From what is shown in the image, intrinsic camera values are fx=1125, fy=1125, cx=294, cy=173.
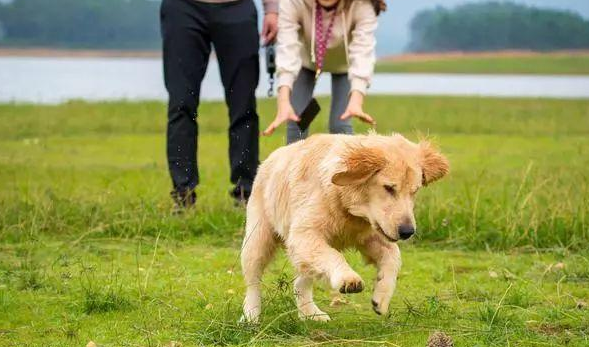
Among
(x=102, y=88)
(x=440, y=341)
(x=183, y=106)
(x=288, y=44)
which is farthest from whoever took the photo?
(x=102, y=88)

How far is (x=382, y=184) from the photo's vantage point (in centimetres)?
541

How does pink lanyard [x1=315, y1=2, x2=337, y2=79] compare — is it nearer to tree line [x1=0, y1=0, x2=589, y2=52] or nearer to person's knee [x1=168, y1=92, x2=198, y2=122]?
person's knee [x1=168, y1=92, x2=198, y2=122]

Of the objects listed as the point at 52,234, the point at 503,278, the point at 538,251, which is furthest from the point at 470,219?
the point at 52,234

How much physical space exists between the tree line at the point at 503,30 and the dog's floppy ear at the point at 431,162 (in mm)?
66528

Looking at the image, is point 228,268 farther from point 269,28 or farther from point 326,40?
point 269,28

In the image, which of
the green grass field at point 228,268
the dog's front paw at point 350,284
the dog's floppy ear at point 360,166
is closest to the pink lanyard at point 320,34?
the green grass field at point 228,268

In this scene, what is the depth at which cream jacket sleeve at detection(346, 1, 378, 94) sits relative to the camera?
8102 mm

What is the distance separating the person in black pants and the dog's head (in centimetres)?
393

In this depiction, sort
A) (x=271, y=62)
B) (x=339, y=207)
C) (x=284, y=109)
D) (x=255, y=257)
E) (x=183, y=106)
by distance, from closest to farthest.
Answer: (x=339, y=207) → (x=255, y=257) → (x=284, y=109) → (x=271, y=62) → (x=183, y=106)

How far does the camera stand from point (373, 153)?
5406 mm

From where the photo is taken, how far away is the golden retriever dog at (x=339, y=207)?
539 centimetres

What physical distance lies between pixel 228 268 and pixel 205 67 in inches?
85.4

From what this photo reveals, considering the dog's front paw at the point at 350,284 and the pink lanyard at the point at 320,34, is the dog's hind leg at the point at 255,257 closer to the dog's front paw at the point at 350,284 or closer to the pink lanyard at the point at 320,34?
the dog's front paw at the point at 350,284

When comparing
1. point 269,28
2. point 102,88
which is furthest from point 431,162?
point 102,88
